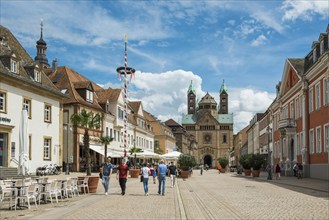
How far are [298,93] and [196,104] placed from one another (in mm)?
143158

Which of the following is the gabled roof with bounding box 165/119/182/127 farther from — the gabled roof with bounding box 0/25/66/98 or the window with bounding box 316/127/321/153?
the window with bounding box 316/127/321/153

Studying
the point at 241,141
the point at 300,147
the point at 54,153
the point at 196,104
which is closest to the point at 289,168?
the point at 300,147

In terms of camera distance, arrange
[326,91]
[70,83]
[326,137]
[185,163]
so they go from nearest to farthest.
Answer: [326,91] < [326,137] < [185,163] < [70,83]

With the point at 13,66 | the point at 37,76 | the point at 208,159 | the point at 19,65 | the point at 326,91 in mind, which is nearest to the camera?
the point at 13,66

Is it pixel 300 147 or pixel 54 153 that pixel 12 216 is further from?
pixel 300 147

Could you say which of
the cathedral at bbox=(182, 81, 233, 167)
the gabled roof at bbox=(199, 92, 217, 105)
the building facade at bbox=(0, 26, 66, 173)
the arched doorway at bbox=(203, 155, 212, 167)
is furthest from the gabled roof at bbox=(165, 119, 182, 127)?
the building facade at bbox=(0, 26, 66, 173)

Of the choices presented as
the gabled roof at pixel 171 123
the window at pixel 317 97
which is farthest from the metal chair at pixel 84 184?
the gabled roof at pixel 171 123

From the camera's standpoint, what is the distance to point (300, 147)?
4694 cm

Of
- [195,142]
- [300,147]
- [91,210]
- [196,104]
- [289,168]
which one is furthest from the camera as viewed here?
[196,104]

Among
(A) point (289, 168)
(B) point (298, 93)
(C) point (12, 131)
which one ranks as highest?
(B) point (298, 93)

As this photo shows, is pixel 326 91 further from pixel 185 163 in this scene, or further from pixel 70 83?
pixel 70 83

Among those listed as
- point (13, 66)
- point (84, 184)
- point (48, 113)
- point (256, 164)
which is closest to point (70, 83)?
point (48, 113)

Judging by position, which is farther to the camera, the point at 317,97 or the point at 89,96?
the point at 89,96

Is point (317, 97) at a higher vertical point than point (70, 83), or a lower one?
lower
